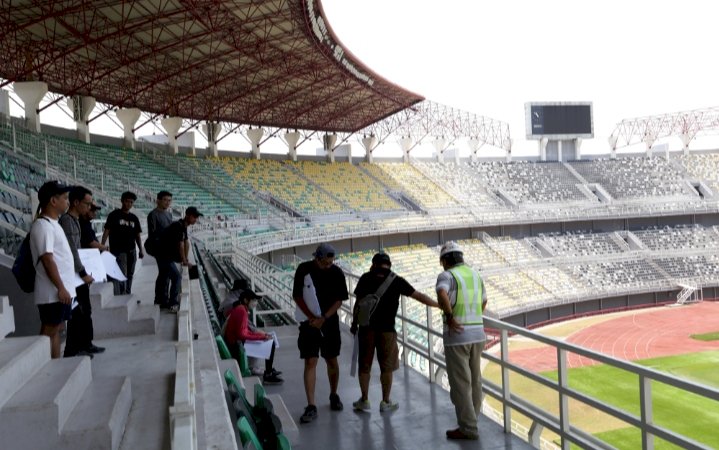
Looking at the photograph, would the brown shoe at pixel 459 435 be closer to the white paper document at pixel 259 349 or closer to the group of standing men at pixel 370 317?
the group of standing men at pixel 370 317

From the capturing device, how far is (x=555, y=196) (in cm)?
4875

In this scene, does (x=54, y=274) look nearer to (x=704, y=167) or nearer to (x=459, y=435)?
(x=459, y=435)

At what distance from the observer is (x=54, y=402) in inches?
110

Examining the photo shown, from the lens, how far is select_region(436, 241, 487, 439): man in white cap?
4.94 m

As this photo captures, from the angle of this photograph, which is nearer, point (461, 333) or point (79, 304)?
point (79, 304)

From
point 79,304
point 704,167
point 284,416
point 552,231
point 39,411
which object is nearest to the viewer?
point 39,411

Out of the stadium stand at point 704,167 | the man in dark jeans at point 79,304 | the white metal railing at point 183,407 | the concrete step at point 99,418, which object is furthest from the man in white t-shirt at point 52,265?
the stadium stand at point 704,167

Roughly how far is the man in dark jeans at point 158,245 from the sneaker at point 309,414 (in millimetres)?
2136

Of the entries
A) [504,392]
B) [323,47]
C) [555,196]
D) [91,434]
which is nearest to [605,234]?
[555,196]

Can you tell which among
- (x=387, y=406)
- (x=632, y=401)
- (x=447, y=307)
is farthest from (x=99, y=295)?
(x=632, y=401)

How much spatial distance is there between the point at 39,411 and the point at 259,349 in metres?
3.70

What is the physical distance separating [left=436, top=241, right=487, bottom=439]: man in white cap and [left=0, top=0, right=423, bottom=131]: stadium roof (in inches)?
700

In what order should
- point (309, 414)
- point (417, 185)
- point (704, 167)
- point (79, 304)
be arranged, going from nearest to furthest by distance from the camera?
point (79, 304) < point (309, 414) < point (417, 185) < point (704, 167)

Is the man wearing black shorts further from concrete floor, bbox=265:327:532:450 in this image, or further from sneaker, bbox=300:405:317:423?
concrete floor, bbox=265:327:532:450
